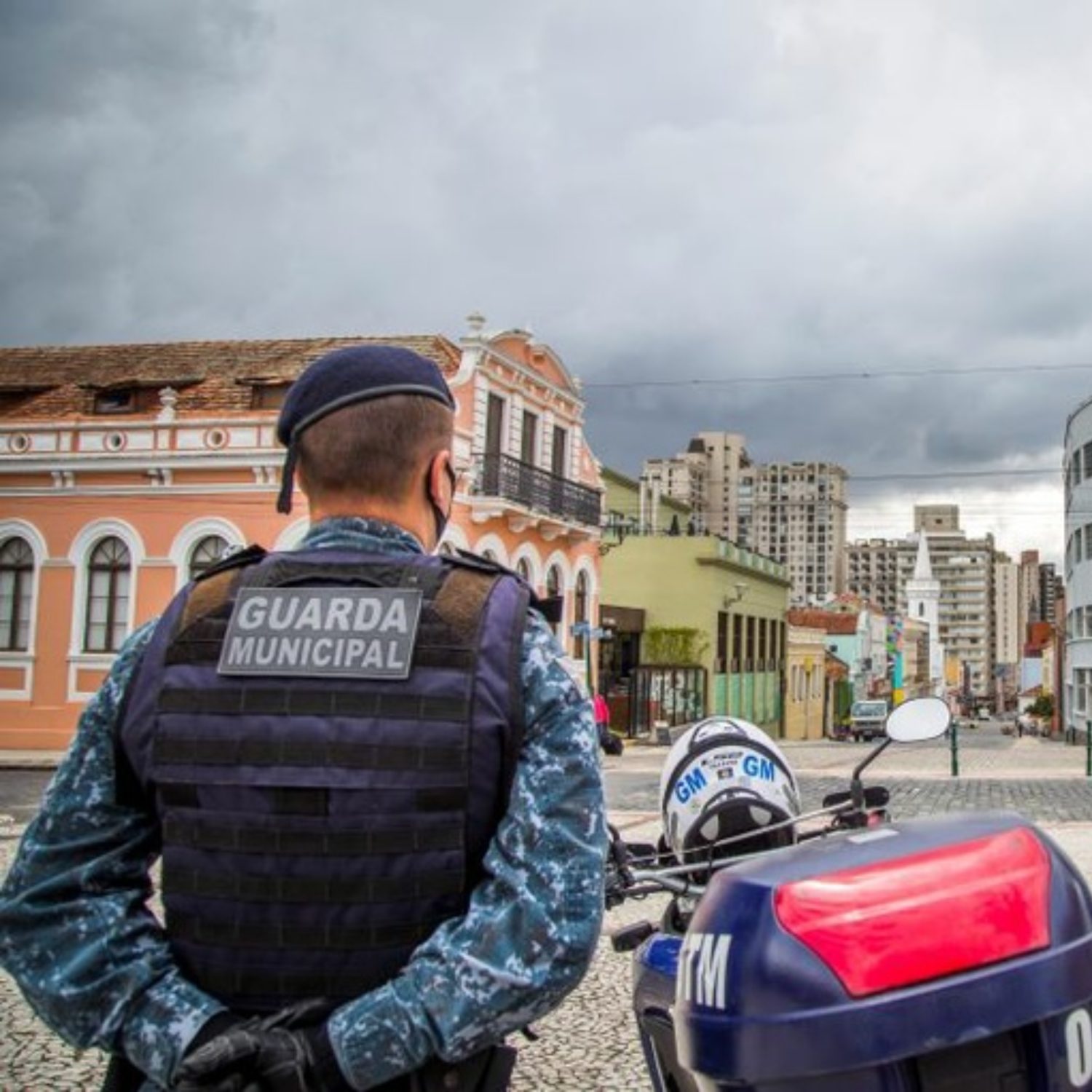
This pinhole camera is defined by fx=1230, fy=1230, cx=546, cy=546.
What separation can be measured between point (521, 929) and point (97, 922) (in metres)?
0.64

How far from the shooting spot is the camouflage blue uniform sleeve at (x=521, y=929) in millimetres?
1657

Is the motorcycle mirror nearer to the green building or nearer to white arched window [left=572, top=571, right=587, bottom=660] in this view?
white arched window [left=572, top=571, right=587, bottom=660]

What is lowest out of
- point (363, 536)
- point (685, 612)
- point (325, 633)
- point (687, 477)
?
point (325, 633)

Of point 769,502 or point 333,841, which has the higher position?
point 769,502

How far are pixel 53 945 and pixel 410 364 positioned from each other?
3.41 ft

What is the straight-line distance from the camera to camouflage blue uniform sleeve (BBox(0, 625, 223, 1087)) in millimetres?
1745

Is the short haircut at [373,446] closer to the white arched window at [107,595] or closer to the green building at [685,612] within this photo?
the white arched window at [107,595]

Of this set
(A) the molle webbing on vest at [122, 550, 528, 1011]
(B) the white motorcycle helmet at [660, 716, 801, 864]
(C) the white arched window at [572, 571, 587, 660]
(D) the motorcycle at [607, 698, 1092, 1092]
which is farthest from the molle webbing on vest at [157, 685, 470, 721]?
(C) the white arched window at [572, 571, 587, 660]

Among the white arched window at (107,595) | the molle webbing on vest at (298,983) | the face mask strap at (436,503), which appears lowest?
the molle webbing on vest at (298,983)

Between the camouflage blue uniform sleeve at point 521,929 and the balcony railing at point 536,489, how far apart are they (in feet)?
78.8

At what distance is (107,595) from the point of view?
23.6m

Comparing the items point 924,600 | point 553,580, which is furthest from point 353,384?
point 924,600

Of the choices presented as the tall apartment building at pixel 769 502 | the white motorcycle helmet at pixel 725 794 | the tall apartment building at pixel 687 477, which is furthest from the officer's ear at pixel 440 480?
the tall apartment building at pixel 687 477

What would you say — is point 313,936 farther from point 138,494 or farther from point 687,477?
point 687,477
